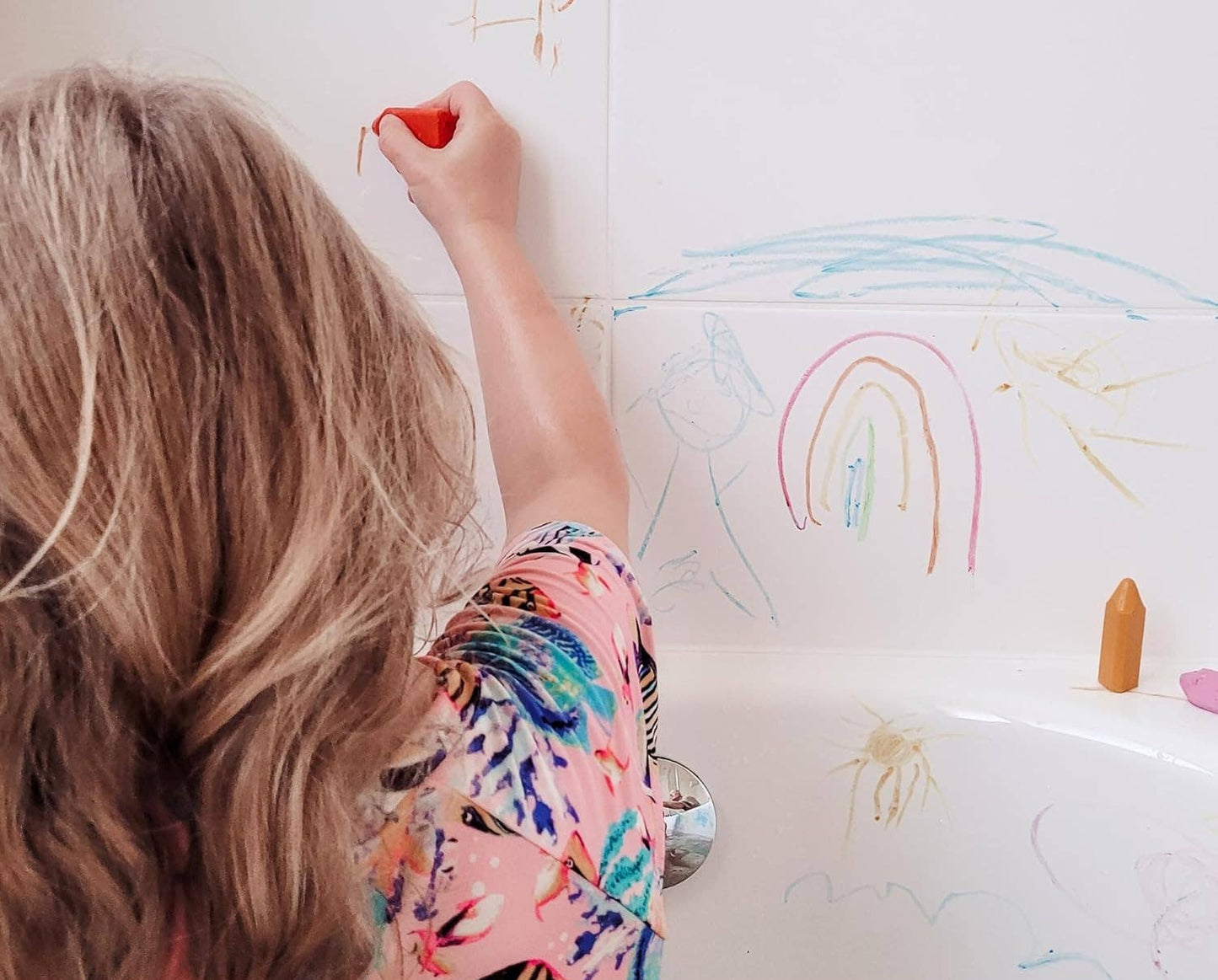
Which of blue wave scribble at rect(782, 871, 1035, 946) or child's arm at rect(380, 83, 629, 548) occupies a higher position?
child's arm at rect(380, 83, 629, 548)

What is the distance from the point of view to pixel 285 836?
1.43 ft

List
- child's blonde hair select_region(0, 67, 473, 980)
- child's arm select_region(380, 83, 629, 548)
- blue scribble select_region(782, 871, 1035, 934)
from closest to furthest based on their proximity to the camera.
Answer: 1. child's blonde hair select_region(0, 67, 473, 980)
2. child's arm select_region(380, 83, 629, 548)
3. blue scribble select_region(782, 871, 1035, 934)

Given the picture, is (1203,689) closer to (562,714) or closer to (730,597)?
(730,597)

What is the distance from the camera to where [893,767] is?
2.85 ft

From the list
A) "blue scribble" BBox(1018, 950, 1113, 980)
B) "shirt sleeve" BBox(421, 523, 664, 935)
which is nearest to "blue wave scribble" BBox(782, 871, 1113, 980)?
"blue scribble" BBox(1018, 950, 1113, 980)

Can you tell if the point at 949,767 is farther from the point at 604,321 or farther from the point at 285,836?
the point at 285,836

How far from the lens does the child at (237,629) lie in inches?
16.2

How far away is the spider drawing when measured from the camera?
87 centimetres

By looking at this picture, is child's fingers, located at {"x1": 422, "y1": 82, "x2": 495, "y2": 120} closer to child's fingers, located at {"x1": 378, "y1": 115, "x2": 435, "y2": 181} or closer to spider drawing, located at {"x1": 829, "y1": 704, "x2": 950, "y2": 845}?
child's fingers, located at {"x1": 378, "y1": 115, "x2": 435, "y2": 181}

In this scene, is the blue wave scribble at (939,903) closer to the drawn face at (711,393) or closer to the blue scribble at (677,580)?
Answer: the blue scribble at (677,580)

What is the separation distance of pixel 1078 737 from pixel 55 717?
749 millimetres

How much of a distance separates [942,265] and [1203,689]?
409 mm

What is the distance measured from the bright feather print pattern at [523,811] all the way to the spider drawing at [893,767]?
1.12 feet

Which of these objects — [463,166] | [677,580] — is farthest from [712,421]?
[463,166]
